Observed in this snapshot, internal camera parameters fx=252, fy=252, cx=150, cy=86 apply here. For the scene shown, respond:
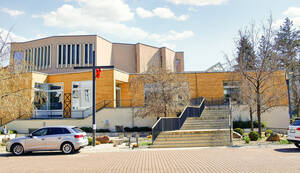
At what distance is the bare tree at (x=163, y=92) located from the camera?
23453 millimetres

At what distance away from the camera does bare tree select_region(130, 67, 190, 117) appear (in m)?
23.5

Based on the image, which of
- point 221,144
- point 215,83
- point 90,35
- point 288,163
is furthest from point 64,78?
point 288,163

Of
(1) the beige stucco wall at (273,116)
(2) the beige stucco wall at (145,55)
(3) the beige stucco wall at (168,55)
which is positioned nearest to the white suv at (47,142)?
(1) the beige stucco wall at (273,116)

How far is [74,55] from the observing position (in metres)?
40.6

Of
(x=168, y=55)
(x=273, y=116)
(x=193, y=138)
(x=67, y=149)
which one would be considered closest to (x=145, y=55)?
(x=168, y=55)

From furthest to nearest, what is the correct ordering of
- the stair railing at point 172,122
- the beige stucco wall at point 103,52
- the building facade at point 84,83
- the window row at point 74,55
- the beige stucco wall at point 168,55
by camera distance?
the beige stucco wall at point 168,55, the beige stucco wall at point 103,52, the window row at point 74,55, the building facade at point 84,83, the stair railing at point 172,122

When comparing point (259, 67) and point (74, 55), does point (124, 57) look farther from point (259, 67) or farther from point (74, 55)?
point (259, 67)

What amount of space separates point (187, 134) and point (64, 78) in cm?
2024

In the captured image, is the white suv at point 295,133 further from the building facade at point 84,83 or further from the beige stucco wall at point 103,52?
the beige stucco wall at point 103,52

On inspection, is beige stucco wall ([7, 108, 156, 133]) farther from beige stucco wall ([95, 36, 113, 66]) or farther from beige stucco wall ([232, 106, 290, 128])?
beige stucco wall ([95, 36, 113, 66])

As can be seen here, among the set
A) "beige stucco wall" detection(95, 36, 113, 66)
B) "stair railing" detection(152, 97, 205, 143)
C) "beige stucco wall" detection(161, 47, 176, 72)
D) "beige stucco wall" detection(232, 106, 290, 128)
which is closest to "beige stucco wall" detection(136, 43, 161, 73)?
"beige stucco wall" detection(161, 47, 176, 72)

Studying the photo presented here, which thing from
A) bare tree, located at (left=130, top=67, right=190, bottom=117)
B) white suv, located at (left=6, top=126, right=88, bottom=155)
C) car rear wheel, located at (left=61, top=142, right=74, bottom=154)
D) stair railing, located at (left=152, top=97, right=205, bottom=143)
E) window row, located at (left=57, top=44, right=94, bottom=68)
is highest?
window row, located at (left=57, top=44, right=94, bottom=68)

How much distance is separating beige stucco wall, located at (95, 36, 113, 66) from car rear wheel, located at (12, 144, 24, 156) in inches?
1062

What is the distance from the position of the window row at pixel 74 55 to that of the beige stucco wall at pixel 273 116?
78.3 feet
